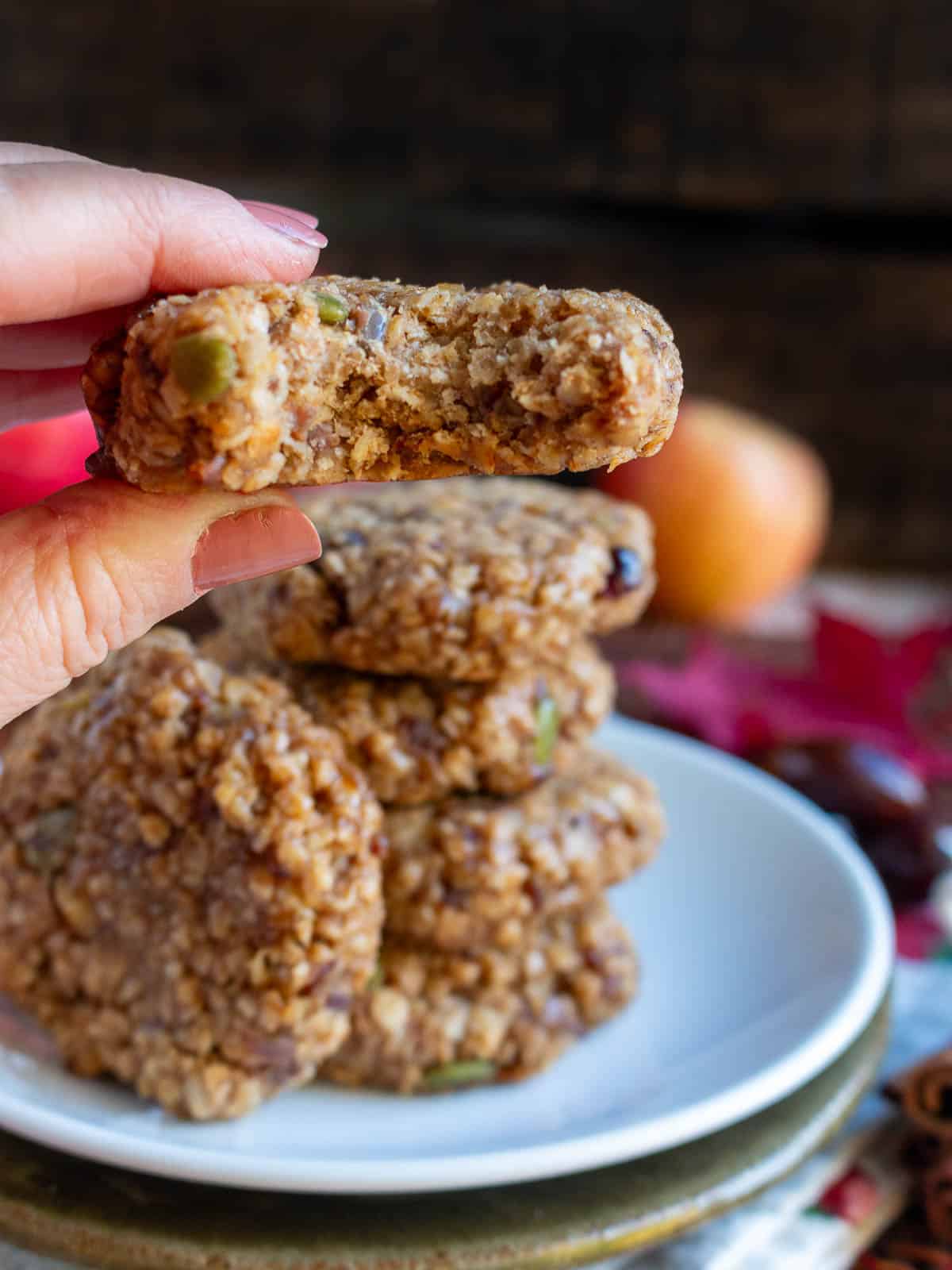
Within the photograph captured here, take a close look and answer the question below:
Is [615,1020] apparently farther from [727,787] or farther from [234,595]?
[234,595]

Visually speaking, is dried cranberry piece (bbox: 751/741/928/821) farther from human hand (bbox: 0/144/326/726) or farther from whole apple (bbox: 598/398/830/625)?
whole apple (bbox: 598/398/830/625)

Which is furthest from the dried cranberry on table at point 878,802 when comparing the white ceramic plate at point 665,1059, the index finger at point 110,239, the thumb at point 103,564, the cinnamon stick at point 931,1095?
the index finger at point 110,239

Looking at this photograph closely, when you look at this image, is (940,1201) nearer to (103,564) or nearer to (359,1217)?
(359,1217)

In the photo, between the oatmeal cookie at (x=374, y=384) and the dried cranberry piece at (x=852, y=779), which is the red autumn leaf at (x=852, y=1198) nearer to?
the dried cranberry piece at (x=852, y=779)

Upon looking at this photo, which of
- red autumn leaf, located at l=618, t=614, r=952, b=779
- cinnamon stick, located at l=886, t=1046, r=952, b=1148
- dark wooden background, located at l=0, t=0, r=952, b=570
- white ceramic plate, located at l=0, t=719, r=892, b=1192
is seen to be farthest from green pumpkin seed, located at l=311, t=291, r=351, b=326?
dark wooden background, located at l=0, t=0, r=952, b=570

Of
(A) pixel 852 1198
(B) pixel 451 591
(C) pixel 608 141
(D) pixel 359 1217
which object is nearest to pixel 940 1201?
(A) pixel 852 1198
